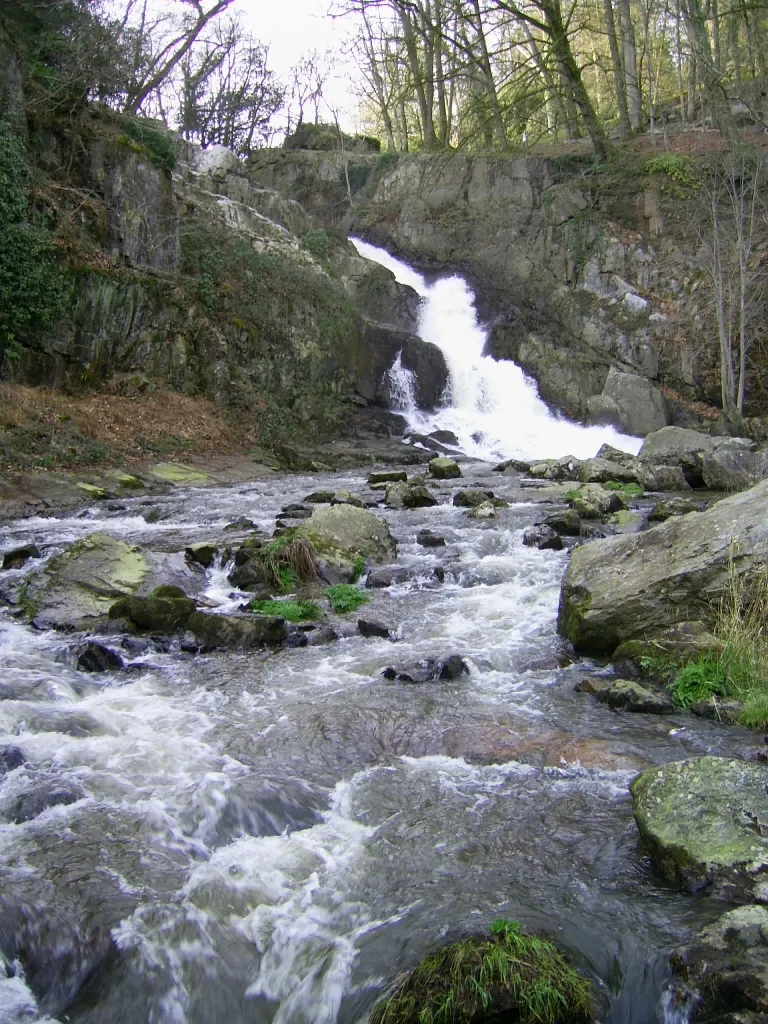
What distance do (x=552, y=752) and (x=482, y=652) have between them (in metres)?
1.96

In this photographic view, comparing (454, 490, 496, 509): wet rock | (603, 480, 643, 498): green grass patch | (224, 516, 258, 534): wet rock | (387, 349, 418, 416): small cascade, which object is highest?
(387, 349, 418, 416): small cascade

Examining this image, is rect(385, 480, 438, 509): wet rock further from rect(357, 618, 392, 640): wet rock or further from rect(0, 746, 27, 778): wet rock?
rect(0, 746, 27, 778): wet rock

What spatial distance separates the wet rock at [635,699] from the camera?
583 cm

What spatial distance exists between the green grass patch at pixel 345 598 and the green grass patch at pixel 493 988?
5.22 metres

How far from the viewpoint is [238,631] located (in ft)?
24.6

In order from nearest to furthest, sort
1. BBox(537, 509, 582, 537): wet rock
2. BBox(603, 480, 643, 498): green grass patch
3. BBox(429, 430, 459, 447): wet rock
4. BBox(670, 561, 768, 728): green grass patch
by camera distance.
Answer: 1. BBox(670, 561, 768, 728): green grass patch
2. BBox(537, 509, 582, 537): wet rock
3. BBox(603, 480, 643, 498): green grass patch
4. BBox(429, 430, 459, 447): wet rock

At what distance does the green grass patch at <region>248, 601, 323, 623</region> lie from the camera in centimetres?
814

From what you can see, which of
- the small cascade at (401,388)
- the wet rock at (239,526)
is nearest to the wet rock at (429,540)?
the wet rock at (239,526)

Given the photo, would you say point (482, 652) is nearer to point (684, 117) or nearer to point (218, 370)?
point (218, 370)

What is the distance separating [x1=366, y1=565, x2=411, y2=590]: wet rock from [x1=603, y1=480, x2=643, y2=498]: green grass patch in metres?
6.72

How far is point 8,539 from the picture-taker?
11172 mm

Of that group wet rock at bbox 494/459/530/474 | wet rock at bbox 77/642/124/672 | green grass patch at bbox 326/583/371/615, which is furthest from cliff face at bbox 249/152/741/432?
wet rock at bbox 77/642/124/672

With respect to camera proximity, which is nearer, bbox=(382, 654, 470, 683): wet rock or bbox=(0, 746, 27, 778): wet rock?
bbox=(0, 746, 27, 778): wet rock

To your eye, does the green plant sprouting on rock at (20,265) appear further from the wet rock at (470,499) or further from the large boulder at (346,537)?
the large boulder at (346,537)
